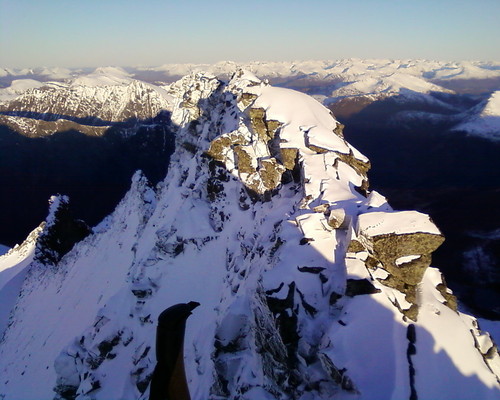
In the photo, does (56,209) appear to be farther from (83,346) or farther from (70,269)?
(83,346)

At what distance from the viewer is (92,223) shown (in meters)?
94.9

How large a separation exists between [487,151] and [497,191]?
218 feet

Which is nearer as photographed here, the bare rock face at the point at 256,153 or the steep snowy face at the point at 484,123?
the bare rock face at the point at 256,153

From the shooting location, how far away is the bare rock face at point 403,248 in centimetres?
1072

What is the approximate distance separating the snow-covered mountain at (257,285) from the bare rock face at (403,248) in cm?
4

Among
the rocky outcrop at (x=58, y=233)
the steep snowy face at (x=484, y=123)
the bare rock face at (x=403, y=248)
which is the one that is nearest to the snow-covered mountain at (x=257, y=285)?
the bare rock face at (x=403, y=248)

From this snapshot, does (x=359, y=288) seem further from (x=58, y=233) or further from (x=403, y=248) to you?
(x=58, y=233)

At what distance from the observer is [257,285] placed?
12953 mm

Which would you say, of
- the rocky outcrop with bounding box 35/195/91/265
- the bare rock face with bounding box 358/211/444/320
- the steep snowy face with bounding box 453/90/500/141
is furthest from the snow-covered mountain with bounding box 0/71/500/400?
the steep snowy face with bounding box 453/90/500/141

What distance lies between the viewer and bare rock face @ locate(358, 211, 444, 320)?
10719mm

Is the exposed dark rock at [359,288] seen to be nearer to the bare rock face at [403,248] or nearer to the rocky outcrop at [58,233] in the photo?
the bare rock face at [403,248]

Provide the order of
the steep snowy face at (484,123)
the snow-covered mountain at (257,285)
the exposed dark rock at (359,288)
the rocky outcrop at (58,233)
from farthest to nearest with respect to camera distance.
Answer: the steep snowy face at (484,123) → the rocky outcrop at (58,233) → the exposed dark rock at (359,288) → the snow-covered mountain at (257,285)

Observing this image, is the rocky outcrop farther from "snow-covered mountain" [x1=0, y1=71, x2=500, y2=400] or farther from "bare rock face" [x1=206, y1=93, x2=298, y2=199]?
"bare rock face" [x1=206, y1=93, x2=298, y2=199]

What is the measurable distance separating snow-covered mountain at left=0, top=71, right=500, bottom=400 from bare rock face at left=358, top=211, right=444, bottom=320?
0.04 m
